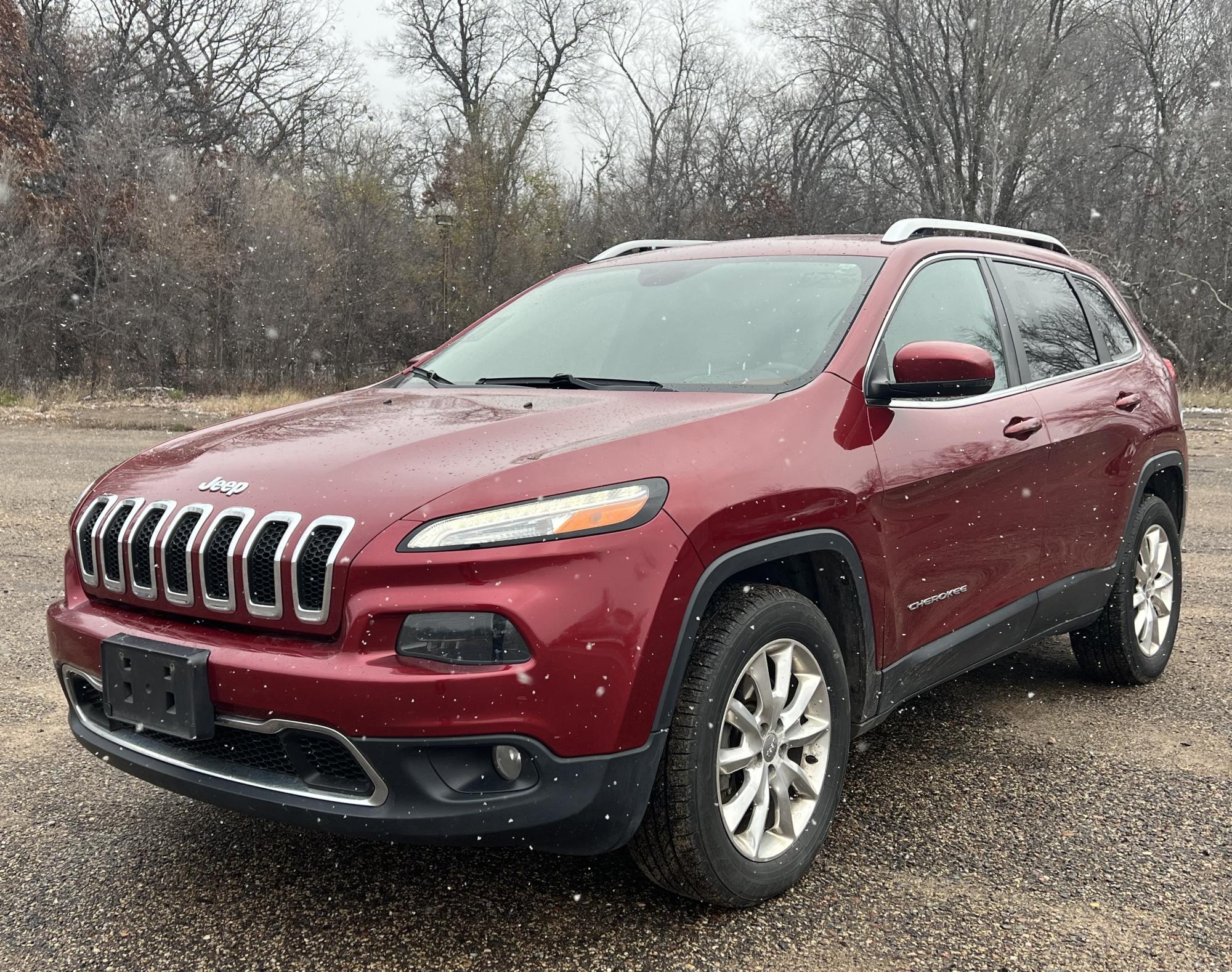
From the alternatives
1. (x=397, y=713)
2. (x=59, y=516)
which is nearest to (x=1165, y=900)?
(x=397, y=713)

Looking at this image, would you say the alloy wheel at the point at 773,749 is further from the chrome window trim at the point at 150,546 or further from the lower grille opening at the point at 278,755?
the chrome window trim at the point at 150,546

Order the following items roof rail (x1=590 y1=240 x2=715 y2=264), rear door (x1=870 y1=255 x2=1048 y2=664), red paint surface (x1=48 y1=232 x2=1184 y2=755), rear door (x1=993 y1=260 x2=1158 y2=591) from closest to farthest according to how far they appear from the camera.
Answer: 1. red paint surface (x1=48 y1=232 x2=1184 y2=755)
2. rear door (x1=870 y1=255 x2=1048 y2=664)
3. rear door (x1=993 y1=260 x2=1158 y2=591)
4. roof rail (x1=590 y1=240 x2=715 y2=264)

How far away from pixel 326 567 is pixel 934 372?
5.64 feet

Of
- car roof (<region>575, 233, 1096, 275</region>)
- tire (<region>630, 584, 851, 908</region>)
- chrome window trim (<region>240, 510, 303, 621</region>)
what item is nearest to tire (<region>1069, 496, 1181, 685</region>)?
car roof (<region>575, 233, 1096, 275</region>)

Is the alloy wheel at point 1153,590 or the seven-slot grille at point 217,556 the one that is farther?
the alloy wheel at point 1153,590

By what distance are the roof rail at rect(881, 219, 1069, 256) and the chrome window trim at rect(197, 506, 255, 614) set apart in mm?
2213

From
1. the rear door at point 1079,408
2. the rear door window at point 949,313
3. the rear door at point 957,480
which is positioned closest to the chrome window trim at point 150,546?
the rear door at point 957,480

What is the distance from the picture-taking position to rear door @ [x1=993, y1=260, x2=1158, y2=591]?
3.83 metres

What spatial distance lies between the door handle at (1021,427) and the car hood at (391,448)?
112 cm

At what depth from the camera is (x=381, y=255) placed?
1246 inches

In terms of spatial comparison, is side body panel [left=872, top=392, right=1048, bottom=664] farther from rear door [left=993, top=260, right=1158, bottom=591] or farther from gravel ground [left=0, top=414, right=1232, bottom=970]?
gravel ground [left=0, top=414, right=1232, bottom=970]

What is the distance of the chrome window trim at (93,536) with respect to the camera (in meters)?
2.68

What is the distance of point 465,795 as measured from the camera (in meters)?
2.23

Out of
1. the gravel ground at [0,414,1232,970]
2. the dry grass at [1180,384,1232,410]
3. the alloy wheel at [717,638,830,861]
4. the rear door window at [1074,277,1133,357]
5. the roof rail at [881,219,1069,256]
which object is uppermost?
the roof rail at [881,219,1069,256]
